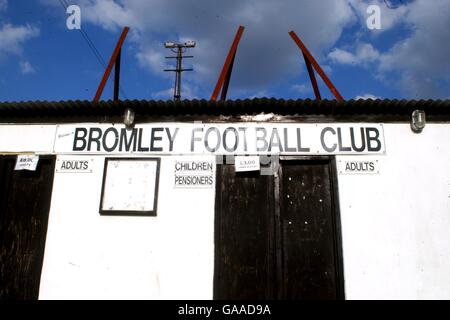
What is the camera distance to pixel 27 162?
226 inches

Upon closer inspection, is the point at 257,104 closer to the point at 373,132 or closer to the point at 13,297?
the point at 373,132

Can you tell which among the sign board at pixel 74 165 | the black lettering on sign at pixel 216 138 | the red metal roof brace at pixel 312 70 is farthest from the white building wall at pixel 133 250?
the red metal roof brace at pixel 312 70

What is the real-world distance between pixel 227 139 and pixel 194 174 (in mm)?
821

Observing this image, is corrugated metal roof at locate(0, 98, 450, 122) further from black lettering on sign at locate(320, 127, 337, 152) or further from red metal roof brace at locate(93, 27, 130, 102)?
red metal roof brace at locate(93, 27, 130, 102)

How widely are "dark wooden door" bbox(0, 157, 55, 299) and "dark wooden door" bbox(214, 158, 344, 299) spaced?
9.60 feet

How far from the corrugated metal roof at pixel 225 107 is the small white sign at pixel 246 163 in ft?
2.66

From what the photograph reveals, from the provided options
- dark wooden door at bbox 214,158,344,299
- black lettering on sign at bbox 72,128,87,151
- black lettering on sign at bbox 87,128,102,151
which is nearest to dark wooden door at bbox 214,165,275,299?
dark wooden door at bbox 214,158,344,299

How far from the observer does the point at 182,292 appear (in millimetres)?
5098

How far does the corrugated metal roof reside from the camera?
5.47m

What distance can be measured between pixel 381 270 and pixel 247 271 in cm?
204

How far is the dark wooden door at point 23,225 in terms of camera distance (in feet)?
17.5

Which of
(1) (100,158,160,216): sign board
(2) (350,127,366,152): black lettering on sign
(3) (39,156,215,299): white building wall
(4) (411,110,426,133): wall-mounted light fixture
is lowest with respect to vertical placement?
(3) (39,156,215,299): white building wall

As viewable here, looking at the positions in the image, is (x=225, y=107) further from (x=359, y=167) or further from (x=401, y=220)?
(x=401, y=220)

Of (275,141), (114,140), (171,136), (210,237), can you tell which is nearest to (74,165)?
(114,140)
